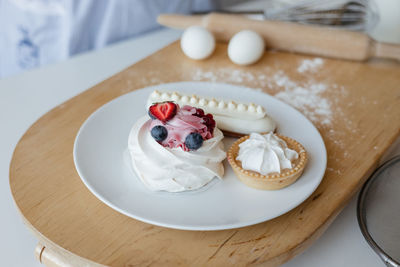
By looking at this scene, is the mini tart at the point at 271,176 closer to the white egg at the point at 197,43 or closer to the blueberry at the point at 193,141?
the blueberry at the point at 193,141

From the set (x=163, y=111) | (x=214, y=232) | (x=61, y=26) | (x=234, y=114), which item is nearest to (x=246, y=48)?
(x=234, y=114)

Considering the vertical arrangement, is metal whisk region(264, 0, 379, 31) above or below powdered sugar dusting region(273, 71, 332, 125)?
above

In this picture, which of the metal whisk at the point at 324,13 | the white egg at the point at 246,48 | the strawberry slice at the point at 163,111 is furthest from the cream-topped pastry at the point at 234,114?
the metal whisk at the point at 324,13

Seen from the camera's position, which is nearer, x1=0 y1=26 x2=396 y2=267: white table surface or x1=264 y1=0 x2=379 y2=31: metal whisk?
x1=0 y1=26 x2=396 y2=267: white table surface

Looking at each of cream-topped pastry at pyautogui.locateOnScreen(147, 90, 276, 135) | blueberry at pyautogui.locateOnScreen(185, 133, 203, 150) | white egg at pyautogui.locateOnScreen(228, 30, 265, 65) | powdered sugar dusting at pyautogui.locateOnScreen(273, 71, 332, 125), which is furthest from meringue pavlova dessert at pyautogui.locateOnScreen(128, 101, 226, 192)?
white egg at pyautogui.locateOnScreen(228, 30, 265, 65)

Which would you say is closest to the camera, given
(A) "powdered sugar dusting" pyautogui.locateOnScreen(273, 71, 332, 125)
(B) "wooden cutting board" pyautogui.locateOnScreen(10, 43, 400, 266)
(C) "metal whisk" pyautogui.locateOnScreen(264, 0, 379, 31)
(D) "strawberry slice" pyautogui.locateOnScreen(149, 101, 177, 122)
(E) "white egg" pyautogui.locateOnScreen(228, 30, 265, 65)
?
(B) "wooden cutting board" pyautogui.locateOnScreen(10, 43, 400, 266)

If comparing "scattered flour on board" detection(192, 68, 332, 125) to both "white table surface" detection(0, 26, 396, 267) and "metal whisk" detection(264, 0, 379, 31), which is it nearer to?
"white table surface" detection(0, 26, 396, 267)

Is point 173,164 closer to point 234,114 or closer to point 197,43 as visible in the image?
point 234,114
